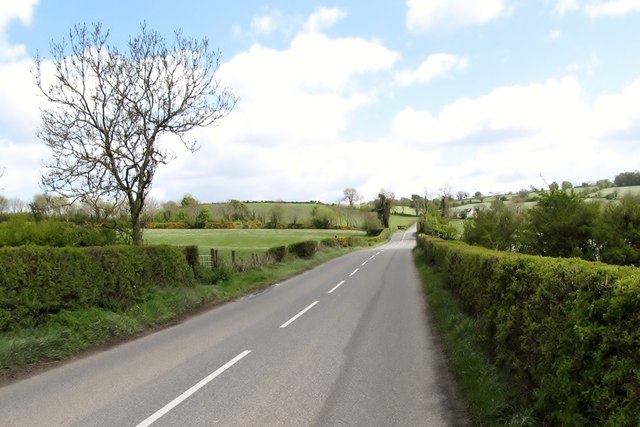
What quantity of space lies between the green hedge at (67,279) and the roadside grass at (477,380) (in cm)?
766

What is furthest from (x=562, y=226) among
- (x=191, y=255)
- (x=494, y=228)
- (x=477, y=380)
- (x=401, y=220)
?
(x=401, y=220)

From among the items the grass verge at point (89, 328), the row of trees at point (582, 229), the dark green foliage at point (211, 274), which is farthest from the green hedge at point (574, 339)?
the dark green foliage at point (211, 274)

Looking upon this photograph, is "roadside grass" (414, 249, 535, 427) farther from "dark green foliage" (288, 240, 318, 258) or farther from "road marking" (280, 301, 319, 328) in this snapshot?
"dark green foliage" (288, 240, 318, 258)

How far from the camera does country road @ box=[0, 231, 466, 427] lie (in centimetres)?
567

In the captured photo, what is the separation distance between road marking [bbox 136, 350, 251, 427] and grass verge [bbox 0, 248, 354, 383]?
306 cm

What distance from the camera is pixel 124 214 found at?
20.3 metres

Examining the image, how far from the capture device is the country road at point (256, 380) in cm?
567

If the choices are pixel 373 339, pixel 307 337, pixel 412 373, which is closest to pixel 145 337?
pixel 307 337

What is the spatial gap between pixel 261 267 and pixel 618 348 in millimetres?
24158

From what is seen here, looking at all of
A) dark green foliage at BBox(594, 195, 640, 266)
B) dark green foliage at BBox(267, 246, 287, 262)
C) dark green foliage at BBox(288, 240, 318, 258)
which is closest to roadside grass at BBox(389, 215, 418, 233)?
dark green foliage at BBox(288, 240, 318, 258)

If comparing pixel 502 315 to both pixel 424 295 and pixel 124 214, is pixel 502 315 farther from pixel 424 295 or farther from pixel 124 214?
pixel 124 214

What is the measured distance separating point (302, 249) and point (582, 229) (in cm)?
2753

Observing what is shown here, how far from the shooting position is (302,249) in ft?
128

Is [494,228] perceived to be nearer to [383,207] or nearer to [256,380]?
[256,380]
